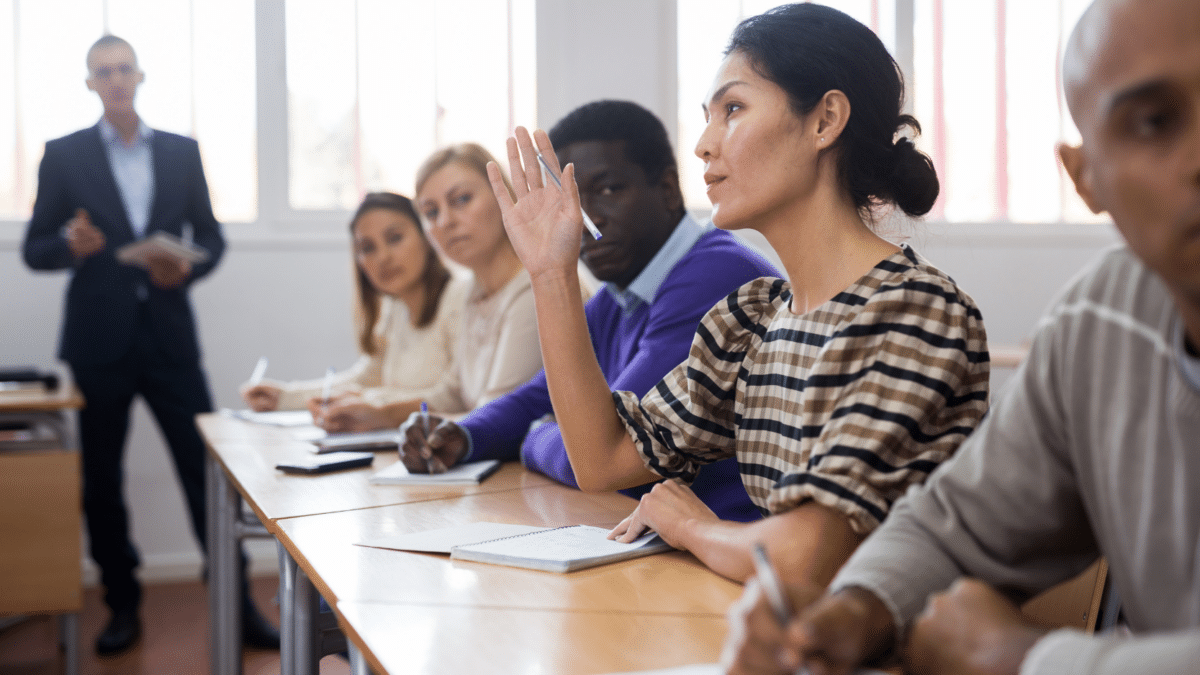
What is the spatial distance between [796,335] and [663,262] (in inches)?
26.9

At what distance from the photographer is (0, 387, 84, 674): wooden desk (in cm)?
280

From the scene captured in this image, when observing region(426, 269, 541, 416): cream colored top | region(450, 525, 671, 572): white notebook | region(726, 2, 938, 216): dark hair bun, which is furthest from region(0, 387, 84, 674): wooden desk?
region(726, 2, 938, 216): dark hair bun

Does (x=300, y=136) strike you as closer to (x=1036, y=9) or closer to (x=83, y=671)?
(x=83, y=671)

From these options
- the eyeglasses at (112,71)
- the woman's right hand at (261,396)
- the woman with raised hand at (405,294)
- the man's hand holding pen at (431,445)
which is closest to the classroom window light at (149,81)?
the eyeglasses at (112,71)

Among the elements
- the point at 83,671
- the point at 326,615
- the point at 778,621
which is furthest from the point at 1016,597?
the point at 83,671

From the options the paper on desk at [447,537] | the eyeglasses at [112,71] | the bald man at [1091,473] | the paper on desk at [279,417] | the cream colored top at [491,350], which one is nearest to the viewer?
the bald man at [1091,473]

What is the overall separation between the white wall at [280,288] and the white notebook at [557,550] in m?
2.92

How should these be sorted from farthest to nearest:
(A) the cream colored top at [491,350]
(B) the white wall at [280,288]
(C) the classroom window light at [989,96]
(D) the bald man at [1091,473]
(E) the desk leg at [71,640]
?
1. (C) the classroom window light at [989,96]
2. (B) the white wall at [280,288]
3. (E) the desk leg at [71,640]
4. (A) the cream colored top at [491,350]
5. (D) the bald man at [1091,473]

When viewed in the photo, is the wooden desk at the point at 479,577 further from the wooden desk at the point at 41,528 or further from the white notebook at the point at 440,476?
the wooden desk at the point at 41,528

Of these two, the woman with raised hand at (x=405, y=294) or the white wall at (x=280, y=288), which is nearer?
the woman with raised hand at (x=405, y=294)

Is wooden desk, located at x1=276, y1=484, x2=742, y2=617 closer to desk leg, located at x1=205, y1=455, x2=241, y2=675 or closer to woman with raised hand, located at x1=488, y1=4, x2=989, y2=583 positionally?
woman with raised hand, located at x1=488, y1=4, x2=989, y2=583

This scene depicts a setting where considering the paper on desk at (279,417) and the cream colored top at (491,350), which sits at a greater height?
the cream colored top at (491,350)

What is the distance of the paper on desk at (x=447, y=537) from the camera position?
122 cm

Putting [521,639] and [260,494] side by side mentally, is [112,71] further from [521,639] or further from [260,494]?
[521,639]
